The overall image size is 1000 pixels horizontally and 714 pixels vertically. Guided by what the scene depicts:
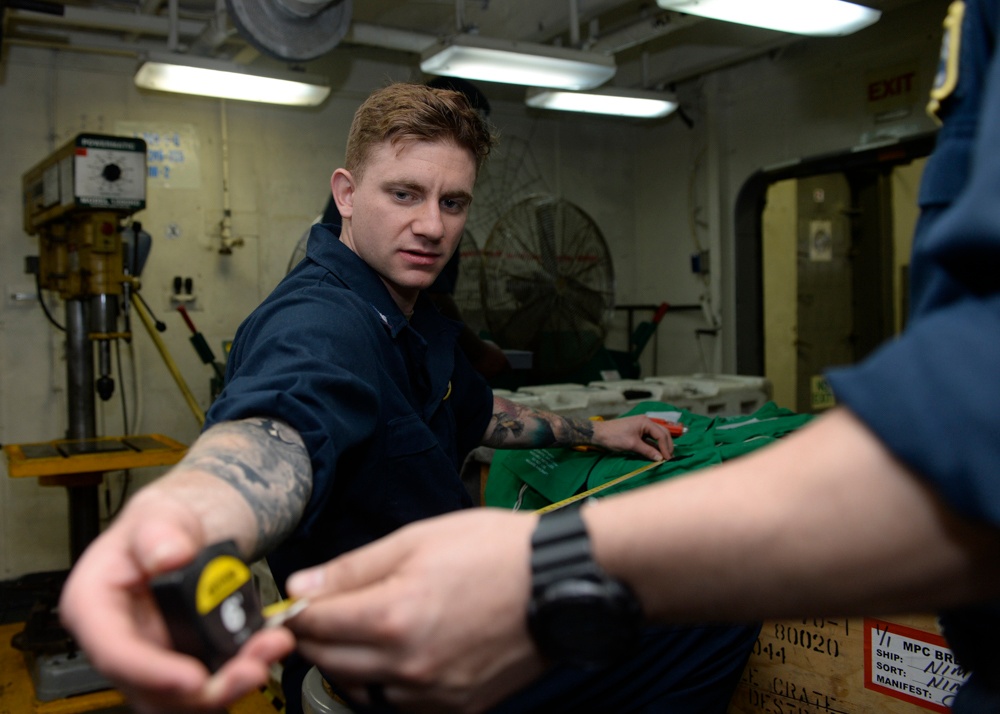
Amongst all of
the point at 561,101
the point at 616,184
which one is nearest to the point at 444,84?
the point at 561,101

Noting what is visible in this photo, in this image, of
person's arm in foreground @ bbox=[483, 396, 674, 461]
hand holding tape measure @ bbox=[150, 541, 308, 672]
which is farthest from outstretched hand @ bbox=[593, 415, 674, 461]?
hand holding tape measure @ bbox=[150, 541, 308, 672]

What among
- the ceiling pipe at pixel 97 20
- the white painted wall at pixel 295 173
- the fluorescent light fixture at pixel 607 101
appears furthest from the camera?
the fluorescent light fixture at pixel 607 101

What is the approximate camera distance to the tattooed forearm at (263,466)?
839 mm

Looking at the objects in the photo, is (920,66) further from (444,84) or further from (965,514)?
(965,514)

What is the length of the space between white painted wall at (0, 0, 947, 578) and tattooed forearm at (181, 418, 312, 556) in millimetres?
3301

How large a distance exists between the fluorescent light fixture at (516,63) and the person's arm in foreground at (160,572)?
10.2ft

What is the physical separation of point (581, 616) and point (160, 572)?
0.34 metres

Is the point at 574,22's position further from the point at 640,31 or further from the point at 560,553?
the point at 560,553

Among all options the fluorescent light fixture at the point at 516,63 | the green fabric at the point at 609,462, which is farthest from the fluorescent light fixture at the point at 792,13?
the green fabric at the point at 609,462

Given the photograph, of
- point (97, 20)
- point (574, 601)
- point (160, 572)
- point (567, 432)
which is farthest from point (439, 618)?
point (97, 20)

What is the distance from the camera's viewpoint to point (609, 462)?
6.97ft

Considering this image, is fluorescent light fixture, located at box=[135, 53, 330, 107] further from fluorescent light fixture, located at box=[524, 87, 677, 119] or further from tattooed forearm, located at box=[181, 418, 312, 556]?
tattooed forearm, located at box=[181, 418, 312, 556]

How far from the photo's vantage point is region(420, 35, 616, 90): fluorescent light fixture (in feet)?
11.7

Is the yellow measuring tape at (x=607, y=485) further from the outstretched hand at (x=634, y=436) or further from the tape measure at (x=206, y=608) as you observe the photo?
the tape measure at (x=206, y=608)
